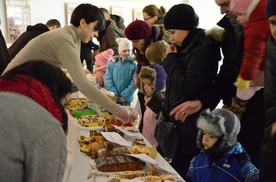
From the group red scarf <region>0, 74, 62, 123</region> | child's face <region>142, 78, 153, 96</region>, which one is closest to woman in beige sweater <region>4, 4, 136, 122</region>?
child's face <region>142, 78, 153, 96</region>

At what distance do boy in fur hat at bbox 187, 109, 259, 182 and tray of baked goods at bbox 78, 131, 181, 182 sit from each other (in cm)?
29

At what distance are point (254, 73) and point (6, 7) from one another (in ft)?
17.3

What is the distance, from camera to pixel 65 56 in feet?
6.67

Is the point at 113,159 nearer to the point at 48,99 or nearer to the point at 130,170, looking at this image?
the point at 130,170

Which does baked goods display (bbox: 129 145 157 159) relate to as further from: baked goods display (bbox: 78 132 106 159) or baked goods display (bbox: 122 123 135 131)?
baked goods display (bbox: 122 123 135 131)

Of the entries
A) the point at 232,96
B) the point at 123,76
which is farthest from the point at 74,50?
the point at 123,76

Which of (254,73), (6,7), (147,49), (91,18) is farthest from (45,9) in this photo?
(254,73)

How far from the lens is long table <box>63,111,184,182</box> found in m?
1.57

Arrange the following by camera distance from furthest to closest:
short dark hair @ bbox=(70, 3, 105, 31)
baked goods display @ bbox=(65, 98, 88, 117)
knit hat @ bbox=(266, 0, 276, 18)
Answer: baked goods display @ bbox=(65, 98, 88, 117)
short dark hair @ bbox=(70, 3, 105, 31)
knit hat @ bbox=(266, 0, 276, 18)

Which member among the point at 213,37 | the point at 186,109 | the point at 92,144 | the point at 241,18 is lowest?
→ the point at 92,144

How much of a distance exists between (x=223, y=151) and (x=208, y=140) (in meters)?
0.10

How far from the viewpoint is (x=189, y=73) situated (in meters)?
2.01

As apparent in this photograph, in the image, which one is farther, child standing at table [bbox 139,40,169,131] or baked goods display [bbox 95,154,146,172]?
child standing at table [bbox 139,40,169,131]

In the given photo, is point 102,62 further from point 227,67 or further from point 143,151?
point 143,151
